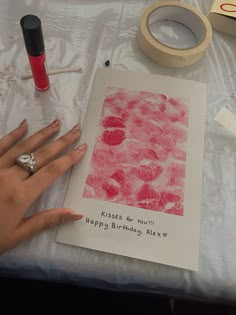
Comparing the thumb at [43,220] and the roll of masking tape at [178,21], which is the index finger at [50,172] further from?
the roll of masking tape at [178,21]

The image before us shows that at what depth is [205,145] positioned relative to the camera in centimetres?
56

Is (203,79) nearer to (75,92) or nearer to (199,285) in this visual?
(75,92)

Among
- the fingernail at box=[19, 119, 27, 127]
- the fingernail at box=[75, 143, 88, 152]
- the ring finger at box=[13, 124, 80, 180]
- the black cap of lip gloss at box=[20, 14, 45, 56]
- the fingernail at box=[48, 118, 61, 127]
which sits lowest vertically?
the fingernail at box=[75, 143, 88, 152]

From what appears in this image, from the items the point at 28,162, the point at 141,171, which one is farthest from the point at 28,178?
the point at 141,171

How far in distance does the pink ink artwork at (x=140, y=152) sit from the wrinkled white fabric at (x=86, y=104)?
5 cm

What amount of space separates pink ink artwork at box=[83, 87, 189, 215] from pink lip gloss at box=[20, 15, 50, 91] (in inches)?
4.7

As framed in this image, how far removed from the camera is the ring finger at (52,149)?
1.59ft

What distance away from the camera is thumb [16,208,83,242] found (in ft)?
1.47

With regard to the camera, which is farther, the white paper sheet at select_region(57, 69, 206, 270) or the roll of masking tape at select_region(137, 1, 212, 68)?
the roll of masking tape at select_region(137, 1, 212, 68)

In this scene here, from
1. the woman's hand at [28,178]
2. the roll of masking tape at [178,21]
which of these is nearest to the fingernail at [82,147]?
the woman's hand at [28,178]

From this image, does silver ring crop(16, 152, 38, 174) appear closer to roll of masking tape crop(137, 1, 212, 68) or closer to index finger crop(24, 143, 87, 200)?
index finger crop(24, 143, 87, 200)

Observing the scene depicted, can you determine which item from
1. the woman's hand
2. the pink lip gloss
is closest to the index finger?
the woman's hand

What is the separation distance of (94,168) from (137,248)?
0.14 metres

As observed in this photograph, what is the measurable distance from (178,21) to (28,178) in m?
0.45
